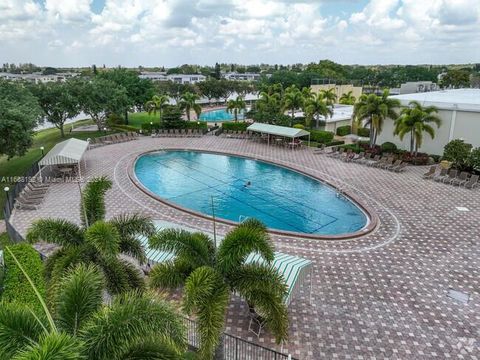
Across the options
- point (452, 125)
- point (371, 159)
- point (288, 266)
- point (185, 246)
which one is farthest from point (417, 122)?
point (185, 246)

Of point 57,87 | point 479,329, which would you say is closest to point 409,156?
point 479,329

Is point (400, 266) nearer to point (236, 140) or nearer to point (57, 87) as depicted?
point (236, 140)

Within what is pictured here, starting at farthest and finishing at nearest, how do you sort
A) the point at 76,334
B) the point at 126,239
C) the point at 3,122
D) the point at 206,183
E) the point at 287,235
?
the point at 206,183, the point at 3,122, the point at 287,235, the point at 126,239, the point at 76,334

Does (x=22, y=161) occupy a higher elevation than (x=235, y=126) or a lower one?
lower

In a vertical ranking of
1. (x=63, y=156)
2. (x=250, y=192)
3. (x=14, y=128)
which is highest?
(x=14, y=128)

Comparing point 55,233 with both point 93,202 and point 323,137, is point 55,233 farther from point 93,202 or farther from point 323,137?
point 323,137

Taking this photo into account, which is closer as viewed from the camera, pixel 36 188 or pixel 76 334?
pixel 76 334

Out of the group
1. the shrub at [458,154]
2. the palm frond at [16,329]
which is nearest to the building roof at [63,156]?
the palm frond at [16,329]
